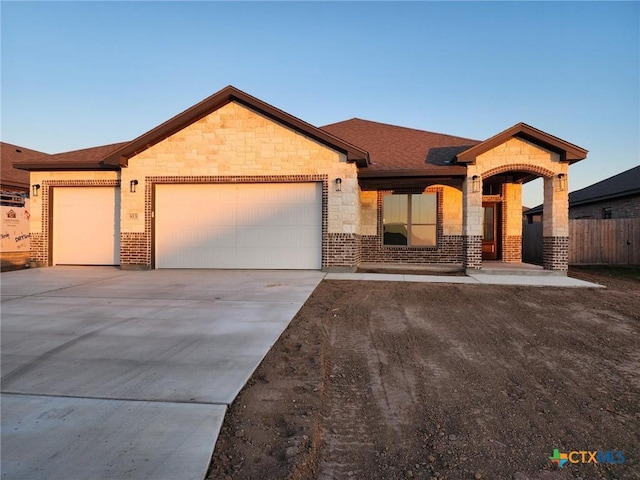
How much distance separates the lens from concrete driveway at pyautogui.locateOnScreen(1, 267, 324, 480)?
2.46 m

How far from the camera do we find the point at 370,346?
4844 millimetres

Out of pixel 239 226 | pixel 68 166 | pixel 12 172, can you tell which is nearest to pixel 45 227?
pixel 68 166

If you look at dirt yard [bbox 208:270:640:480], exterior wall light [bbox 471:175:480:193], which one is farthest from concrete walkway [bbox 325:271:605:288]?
dirt yard [bbox 208:270:640:480]

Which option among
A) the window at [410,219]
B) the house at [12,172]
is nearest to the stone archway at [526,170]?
the window at [410,219]

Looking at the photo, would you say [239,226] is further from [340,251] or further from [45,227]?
A: [45,227]

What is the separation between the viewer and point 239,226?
39.3 ft

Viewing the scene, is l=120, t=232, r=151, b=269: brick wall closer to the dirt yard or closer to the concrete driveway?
the concrete driveway

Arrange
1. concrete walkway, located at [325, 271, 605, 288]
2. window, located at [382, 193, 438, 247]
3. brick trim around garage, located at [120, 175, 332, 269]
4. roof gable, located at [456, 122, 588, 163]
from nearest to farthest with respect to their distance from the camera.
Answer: concrete walkway, located at [325, 271, 605, 288] → roof gable, located at [456, 122, 588, 163] → brick trim around garage, located at [120, 175, 332, 269] → window, located at [382, 193, 438, 247]

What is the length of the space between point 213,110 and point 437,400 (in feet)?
36.5

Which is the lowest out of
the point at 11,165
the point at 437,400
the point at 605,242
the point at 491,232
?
the point at 437,400

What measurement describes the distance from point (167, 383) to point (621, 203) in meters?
22.8

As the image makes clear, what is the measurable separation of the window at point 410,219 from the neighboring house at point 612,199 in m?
10.7

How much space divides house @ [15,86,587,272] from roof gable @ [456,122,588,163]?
30mm

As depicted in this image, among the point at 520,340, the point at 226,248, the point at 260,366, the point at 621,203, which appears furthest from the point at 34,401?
the point at 621,203
